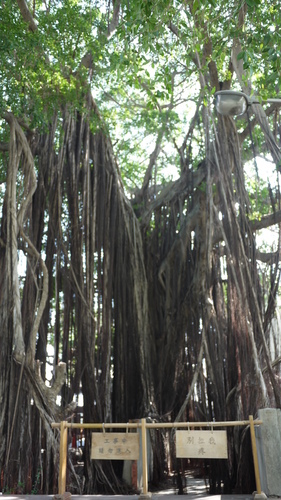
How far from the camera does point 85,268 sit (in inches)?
203

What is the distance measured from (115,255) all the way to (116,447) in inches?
103

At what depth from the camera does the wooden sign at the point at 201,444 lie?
9.96 ft

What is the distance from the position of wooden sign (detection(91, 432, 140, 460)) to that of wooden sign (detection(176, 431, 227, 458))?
26cm

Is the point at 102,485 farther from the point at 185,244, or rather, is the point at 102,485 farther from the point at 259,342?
the point at 185,244

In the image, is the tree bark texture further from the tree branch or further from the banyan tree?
the tree branch

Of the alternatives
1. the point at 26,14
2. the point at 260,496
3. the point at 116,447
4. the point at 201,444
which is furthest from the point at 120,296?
the point at 26,14

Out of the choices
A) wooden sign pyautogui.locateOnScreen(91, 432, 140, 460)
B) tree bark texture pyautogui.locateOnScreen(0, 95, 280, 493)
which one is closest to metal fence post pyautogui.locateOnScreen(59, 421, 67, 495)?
wooden sign pyautogui.locateOnScreen(91, 432, 140, 460)

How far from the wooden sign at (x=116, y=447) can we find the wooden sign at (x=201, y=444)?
260mm

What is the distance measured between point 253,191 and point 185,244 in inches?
68.1

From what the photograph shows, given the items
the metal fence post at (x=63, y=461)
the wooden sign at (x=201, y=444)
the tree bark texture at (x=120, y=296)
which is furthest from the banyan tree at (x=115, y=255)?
the wooden sign at (x=201, y=444)

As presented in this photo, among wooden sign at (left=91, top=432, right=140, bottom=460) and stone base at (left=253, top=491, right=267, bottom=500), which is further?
wooden sign at (left=91, top=432, right=140, bottom=460)

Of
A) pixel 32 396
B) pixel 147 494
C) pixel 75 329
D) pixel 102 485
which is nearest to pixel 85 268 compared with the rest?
pixel 75 329

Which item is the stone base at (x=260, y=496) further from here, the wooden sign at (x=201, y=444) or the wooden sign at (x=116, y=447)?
the wooden sign at (x=116, y=447)

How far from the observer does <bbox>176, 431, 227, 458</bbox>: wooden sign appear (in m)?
3.04
